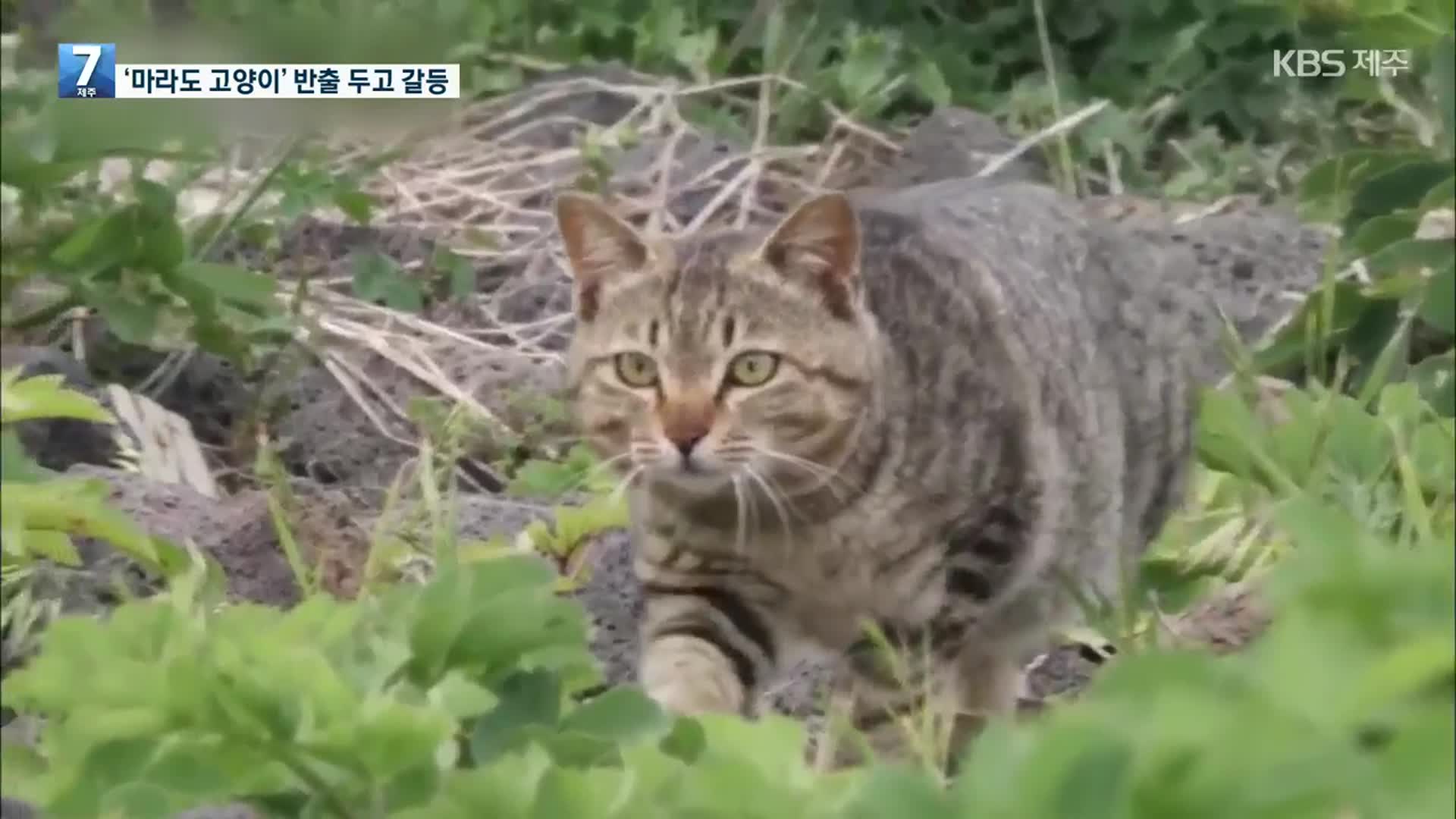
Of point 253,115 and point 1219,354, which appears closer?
point 253,115

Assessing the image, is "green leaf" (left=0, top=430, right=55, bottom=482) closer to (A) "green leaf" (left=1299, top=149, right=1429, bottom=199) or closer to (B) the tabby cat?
(A) "green leaf" (left=1299, top=149, right=1429, bottom=199)

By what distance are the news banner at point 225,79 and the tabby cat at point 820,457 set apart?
0.27 metres

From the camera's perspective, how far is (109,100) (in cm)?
88

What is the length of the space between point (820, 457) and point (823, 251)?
6.1 inches

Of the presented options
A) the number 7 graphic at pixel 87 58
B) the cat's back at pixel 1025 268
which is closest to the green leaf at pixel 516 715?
the number 7 graphic at pixel 87 58

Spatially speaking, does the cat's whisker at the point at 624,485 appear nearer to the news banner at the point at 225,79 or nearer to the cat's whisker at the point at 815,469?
the cat's whisker at the point at 815,469

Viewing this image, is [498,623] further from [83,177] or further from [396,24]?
[396,24]

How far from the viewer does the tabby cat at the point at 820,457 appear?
4.16ft

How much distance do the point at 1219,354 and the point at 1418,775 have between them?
125 cm

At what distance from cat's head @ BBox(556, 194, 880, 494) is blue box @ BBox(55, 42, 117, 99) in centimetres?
43

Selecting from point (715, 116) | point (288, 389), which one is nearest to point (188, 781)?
point (288, 389)

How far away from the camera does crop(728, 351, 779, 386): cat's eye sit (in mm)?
1278

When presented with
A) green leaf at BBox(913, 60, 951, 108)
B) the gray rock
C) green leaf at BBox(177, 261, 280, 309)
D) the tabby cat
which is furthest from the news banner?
green leaf at BBox(913, 60, 951, 108)

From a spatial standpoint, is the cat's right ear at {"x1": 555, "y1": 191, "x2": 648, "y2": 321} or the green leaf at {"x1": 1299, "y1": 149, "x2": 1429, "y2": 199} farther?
the cat's right ear at {"x1": 555, "y1": 191, "x2": 648, "y2": 321}
